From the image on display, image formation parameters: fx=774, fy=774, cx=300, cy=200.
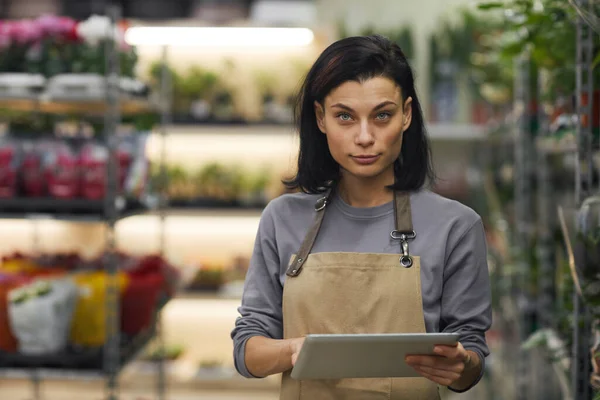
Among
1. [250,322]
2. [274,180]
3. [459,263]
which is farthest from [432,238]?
[274,180]

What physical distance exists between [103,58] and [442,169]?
121 inches

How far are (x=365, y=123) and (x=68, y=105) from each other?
6.83ft

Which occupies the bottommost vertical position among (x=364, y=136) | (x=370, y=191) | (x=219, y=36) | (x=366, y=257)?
(x=366, y=257)

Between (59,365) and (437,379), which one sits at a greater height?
(437,379)

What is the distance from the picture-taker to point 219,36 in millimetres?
4965

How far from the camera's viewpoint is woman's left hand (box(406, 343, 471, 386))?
4.30 ft

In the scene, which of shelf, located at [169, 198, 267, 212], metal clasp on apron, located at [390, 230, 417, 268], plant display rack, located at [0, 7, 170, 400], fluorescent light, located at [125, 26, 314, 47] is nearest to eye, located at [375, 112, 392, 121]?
metal clasp on apron, located at [390, 230, 417, 268]

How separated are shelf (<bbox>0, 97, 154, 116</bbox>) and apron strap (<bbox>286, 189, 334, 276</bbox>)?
1483 millimetres

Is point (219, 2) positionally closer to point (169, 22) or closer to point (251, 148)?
point (169, 22)

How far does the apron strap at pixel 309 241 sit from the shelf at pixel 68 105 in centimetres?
148

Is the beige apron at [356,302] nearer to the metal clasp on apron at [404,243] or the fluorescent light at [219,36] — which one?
Answer: the metal clasp on apron at [404,243]

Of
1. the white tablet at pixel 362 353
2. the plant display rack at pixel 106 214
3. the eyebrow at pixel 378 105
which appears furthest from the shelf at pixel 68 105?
the white tablet at pixel 362 353

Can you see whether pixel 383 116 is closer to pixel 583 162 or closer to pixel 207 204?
pixel 583 162

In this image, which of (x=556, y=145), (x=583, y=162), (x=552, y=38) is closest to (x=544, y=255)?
(x=556, y=145)
